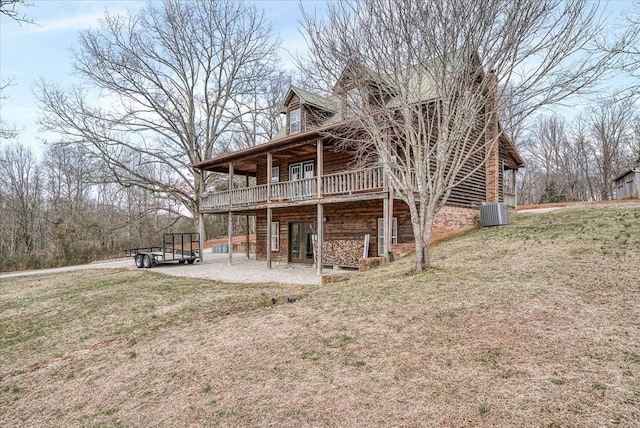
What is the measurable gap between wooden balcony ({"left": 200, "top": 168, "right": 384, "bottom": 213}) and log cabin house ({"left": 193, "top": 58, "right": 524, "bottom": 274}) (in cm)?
4

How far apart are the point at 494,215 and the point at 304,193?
829cm

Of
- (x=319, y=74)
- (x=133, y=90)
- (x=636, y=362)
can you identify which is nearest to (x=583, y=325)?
(x=636, y=362)

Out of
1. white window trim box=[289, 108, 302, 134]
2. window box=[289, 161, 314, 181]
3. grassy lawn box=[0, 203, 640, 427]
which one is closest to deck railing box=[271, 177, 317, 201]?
window box=[289, 161, 314, 181]

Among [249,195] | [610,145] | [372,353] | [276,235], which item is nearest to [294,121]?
[249,195]

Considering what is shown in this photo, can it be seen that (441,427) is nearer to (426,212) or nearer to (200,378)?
(200,378)

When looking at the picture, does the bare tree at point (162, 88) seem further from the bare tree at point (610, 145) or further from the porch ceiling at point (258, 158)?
the bare tree at point (610, 145)

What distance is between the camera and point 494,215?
50.1 ft

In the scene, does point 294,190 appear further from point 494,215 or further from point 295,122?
point 494,215

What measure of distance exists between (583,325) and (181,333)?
6.64 meters

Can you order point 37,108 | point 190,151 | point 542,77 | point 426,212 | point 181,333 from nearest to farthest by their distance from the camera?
point 181,333
point 542,77
point 426,212
point 37,108
point 190,151

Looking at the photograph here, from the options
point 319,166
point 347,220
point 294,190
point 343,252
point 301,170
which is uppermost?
point 301,170

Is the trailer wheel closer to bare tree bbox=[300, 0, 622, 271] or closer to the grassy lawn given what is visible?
the grassy lawn

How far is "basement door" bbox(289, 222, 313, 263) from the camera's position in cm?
1745

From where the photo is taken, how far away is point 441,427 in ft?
10.5
